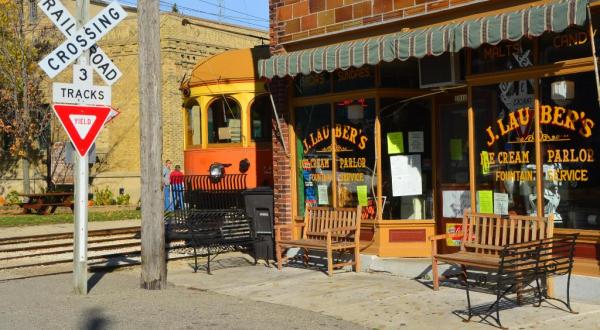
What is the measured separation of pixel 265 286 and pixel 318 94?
325 centimetres

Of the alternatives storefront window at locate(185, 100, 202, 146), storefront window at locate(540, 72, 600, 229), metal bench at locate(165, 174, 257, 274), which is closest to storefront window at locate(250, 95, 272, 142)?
storefront window at locate(185, 100, 202, 146)

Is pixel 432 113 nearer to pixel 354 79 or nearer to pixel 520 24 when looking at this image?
pixel 354 79

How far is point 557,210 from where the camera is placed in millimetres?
8914

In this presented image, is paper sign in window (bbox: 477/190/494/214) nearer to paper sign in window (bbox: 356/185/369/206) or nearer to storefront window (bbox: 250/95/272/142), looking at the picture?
paper sign in window (bbox: 356/185/369/206)

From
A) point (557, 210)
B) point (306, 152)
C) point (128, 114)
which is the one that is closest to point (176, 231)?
point (306, 152)

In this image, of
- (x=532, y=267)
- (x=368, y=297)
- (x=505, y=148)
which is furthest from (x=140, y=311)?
(x=505, y=148)

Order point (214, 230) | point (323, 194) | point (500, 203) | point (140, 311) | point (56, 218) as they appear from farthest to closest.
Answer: point (56, 218) < point (323, 194) < point (214, 230) < point (500, 203) < point (140, 311)

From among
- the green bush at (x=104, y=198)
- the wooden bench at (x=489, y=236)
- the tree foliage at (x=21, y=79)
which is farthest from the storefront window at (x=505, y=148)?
the tree foliage at (x=21, y=79)

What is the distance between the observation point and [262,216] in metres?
12.8

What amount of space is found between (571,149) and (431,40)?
2.02 meters

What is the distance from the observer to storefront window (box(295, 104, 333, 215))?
11.9 meters

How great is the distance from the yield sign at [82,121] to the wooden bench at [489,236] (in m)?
4.35

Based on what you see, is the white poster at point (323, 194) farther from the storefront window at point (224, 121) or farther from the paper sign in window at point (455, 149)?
the storefront window at point (224, 121)

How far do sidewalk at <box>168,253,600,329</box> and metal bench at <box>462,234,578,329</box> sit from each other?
0.16 m
